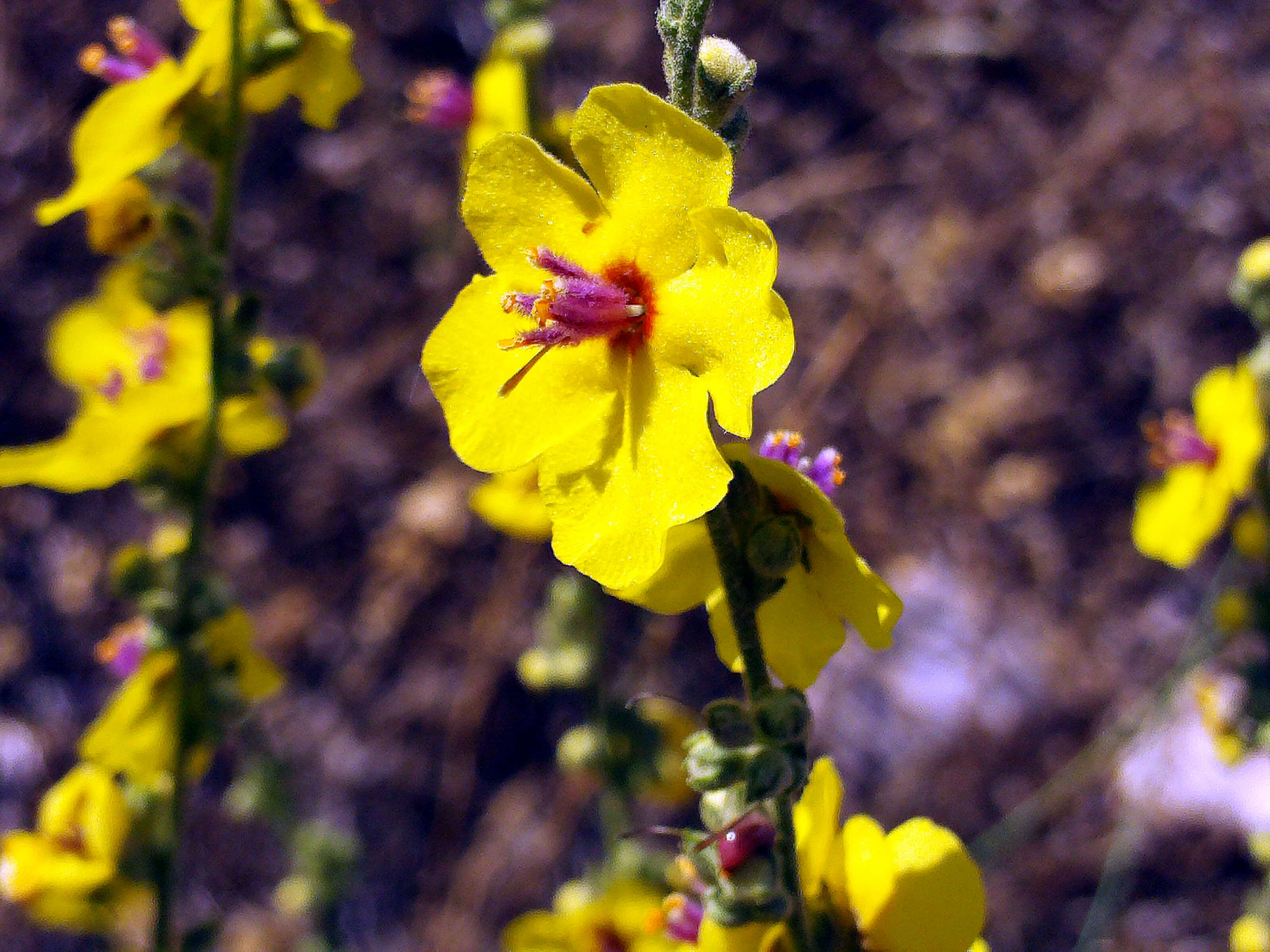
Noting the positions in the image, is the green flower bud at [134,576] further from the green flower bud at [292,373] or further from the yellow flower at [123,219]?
the yellow flower at [123,219]

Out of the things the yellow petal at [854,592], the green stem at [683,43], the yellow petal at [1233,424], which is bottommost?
the yellow petal at [1233,424]

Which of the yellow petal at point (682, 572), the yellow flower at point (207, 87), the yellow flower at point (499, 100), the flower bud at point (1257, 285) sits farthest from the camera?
the flower bud at point (1257, 285)

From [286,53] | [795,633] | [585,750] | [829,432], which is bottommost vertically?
[829,432]

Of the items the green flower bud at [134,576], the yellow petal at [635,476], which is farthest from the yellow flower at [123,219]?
the yellow petal at [635,476]

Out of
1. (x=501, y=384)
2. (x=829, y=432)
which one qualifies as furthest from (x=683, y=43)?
(x=829, y=432)

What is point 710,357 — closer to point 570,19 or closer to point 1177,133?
point 570,19

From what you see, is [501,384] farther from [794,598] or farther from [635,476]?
[794,598]
